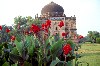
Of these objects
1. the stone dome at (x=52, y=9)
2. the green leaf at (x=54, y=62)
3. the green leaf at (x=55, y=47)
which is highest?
the stone dome at (x=52, y=9)

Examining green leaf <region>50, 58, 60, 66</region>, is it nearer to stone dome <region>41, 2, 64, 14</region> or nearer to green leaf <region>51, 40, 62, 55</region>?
green leaf <region>51, 40, 62, 55</region>

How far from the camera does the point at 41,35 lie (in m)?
3.26

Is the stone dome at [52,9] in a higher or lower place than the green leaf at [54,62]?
higher

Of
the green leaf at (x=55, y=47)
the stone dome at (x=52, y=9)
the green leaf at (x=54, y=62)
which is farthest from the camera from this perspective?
the stone dome at (x=52, y=9)

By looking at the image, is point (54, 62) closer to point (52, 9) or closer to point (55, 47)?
point (55, 47)

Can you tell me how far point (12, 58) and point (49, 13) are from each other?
140ft

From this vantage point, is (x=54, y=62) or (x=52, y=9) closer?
(x=54, y=62)

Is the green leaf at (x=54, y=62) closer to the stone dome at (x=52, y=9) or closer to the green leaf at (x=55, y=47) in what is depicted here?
the green leaf at (x=55, y=47)

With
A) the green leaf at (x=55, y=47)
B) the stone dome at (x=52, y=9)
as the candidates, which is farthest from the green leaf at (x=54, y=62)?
the stone dome at (x=52, y=9)

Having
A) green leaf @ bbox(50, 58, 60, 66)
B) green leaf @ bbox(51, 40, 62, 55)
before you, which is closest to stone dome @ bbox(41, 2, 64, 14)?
green leaf @ bbox(51, 40, 62, 55)

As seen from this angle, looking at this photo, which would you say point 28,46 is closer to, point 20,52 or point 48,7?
point 20,52

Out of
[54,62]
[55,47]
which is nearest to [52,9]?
[55,47]

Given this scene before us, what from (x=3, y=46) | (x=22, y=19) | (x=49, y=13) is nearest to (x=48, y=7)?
(x=49, y=13)

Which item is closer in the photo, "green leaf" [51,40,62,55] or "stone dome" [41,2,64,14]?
"green leaf" [51,40,62,55]
